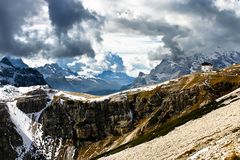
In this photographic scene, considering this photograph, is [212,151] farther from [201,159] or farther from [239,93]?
[239,93]

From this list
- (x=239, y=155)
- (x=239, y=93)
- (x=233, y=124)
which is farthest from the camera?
(x=239, y=93)

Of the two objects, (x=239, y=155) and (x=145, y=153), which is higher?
(x=239, y=155)

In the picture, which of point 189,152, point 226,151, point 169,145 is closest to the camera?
point 226,151

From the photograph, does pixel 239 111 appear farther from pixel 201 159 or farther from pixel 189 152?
pixel 201 159

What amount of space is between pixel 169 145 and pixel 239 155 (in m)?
49.5

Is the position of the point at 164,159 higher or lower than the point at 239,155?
lower

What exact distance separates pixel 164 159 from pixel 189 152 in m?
10.0

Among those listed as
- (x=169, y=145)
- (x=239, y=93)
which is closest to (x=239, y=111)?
(x=169, y=145)

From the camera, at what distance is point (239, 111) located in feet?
303

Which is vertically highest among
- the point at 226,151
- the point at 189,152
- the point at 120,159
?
the point at 226,151

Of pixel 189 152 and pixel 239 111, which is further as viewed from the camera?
pixel 239 111

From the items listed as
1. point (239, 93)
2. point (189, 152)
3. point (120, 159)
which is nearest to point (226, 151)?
point (189, 152)

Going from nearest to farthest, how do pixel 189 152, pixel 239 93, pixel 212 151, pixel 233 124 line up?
pixel 212 151, pixel 189 152, pixel 233 124, pixel 239 93

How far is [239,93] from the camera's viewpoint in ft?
571
